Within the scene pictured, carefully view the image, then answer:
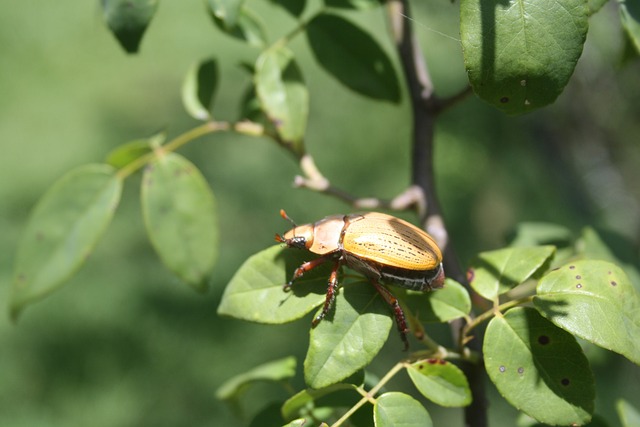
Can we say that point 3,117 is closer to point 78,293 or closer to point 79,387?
point 78,293

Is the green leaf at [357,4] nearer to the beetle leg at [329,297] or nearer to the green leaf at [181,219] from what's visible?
the green leaf at [181,219]

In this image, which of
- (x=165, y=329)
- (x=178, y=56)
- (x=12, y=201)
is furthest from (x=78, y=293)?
(x=178, y=56)

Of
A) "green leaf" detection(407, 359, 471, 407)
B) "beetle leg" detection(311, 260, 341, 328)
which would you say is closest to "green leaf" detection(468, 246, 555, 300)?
"green leaf" detection(407, 359, 471, 407)

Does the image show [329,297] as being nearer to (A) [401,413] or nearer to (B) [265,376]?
(A) [401,413]

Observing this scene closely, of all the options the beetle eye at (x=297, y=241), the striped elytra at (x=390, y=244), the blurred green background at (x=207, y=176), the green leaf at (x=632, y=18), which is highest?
the green leaf at (x=632, y=18)

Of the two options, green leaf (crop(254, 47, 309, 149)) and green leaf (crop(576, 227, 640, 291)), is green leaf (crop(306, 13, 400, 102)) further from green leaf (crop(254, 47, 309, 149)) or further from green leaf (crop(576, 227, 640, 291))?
green leaf (crop(576, 227, 640, 291))

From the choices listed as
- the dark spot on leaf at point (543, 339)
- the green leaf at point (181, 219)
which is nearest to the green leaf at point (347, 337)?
the dark spot on leaf at point (543, 339)

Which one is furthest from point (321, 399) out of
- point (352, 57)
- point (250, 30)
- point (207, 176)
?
point (207, 176)
